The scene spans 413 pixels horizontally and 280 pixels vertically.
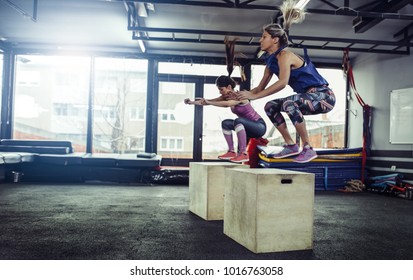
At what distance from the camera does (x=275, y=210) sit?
2.54 m

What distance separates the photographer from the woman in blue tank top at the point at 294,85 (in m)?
1.88

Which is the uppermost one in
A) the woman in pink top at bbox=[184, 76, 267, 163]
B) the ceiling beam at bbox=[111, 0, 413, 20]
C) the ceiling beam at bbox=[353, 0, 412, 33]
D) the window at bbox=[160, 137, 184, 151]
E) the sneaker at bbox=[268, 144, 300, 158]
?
the ceiling beam at bbox=[353, 0, 412, 33]

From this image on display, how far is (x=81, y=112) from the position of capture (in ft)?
26.1

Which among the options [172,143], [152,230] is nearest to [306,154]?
[152,230]

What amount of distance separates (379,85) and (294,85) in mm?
6180

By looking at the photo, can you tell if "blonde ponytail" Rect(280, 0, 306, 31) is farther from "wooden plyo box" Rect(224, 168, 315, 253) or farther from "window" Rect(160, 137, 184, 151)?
"window" Rect(160, 137, 184, 151)

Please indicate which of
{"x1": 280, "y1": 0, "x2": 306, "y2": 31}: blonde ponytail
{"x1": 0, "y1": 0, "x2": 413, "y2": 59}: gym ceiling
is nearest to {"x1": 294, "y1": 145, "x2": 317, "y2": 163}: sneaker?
{"x1": 280, "y1": 0, "x2": 306, "y2": 31}: blonde ponytail

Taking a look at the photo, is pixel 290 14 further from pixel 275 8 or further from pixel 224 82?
pixel 275 8

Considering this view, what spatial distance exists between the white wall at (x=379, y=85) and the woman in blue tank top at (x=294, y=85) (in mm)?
5600

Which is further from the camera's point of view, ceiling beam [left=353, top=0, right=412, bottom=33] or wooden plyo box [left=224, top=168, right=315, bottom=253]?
ceiling beam [left=353, top=0, right=412, bottom=33]

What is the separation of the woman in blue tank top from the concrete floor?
1019mm

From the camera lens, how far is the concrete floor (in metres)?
2.49
